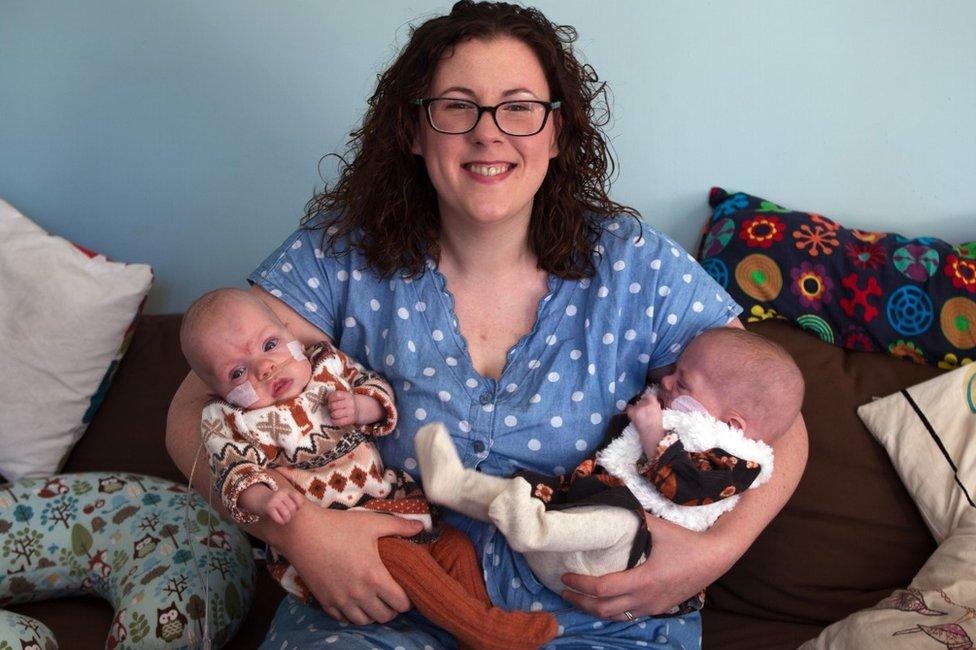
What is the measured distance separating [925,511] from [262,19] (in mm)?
1906

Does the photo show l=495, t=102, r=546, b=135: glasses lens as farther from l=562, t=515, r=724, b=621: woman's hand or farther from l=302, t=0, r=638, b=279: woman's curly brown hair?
l=562, t=515, r=724, b=621: woman's hand

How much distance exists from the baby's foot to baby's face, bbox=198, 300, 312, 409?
0.30 m

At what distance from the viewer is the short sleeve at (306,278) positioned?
1.86 meters

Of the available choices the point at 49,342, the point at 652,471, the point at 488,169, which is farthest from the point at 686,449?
the point at 49,342

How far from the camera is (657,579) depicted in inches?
62.6

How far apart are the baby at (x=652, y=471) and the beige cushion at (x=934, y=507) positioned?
334 mm

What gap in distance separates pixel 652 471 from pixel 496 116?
2.23ft

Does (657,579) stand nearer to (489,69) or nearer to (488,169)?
(488,169)

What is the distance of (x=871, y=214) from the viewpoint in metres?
2.24

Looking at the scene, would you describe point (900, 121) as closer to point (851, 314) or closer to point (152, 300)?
point (851, 314)

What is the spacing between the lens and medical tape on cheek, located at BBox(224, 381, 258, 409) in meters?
1.68

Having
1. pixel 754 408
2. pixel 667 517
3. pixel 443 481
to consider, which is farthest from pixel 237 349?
pixel 754 408

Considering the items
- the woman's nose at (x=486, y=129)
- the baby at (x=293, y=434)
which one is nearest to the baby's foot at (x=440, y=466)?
the baby at (x=293, y=434)

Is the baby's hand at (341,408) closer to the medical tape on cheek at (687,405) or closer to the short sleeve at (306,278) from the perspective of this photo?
the short sleeve at (306,278)
